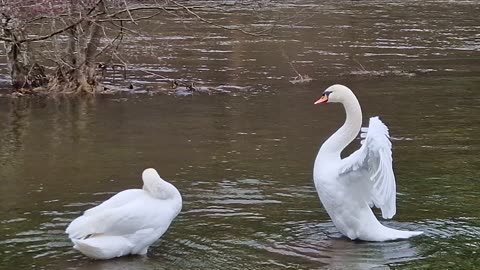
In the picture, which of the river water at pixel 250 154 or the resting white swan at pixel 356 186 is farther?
the river water at pixel 250 154

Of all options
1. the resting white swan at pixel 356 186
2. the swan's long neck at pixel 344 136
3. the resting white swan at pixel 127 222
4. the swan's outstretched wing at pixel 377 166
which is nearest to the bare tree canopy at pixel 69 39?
the swan's long neck at pixel 344 136

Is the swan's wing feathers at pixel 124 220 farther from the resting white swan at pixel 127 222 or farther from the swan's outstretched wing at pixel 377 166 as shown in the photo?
the swan's outstretched wing at pixel 377 166

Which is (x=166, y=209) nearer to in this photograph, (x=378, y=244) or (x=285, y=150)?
(x=378, y=244)

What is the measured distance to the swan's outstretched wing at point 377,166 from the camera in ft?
24.0

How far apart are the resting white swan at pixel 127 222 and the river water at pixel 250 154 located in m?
0.17

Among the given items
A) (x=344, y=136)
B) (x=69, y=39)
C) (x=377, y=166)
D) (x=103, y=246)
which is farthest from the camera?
(x=69, y=39)

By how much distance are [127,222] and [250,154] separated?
15.1 ft

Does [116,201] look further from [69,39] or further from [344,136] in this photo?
[69,39]

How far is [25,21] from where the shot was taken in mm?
15906

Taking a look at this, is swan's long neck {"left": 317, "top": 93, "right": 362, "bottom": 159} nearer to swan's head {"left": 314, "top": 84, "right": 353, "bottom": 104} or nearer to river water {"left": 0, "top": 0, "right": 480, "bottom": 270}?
swan's head {"left": 314, "top": 84, "right": 353, "bottom": 104}

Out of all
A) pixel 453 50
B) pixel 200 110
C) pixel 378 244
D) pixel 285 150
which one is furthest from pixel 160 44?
pixel 378 244

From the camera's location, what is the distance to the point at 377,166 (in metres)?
7.50

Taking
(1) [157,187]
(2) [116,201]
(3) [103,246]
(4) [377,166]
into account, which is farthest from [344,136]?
(3) [103,246]

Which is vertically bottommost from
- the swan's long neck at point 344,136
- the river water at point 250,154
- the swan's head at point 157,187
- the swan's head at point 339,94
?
the river water at point 250,154
